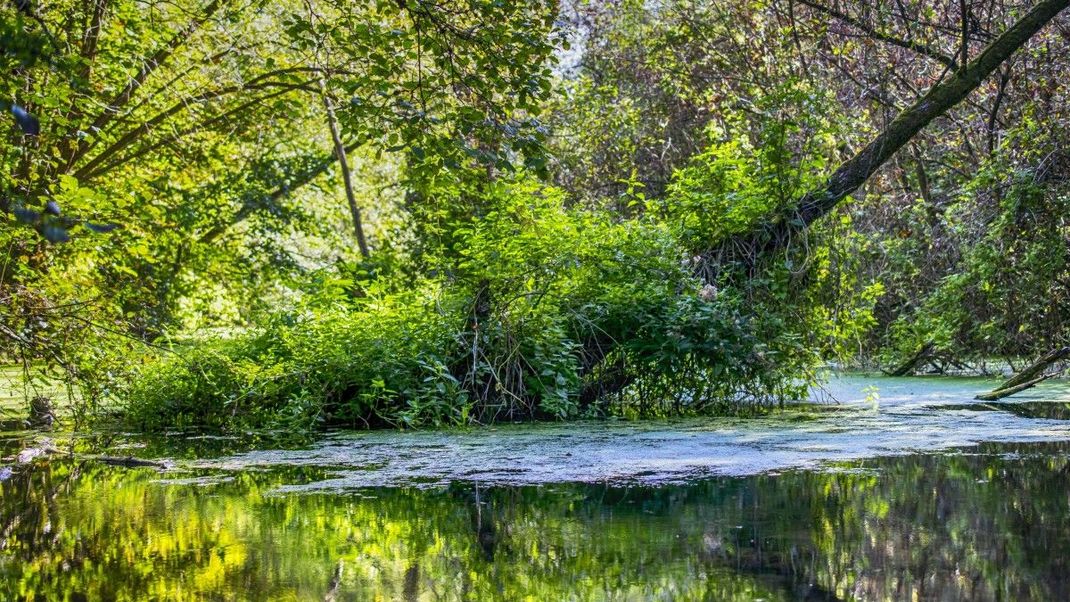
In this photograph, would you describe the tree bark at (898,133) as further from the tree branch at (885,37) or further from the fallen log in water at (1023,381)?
the fallen log in water at (1023,381)

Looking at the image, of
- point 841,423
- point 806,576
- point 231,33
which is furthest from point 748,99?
point 806,576

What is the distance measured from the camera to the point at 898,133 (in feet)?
30.6

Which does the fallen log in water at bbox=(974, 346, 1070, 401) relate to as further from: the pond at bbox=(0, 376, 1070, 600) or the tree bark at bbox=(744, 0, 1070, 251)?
the tree bark at bbox=(744, 0, 1070, 251)

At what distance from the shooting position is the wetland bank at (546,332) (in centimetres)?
372

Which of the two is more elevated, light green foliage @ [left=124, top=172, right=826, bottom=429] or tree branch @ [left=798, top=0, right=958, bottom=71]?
tree branch @ [left=798, top=0, right=958, bottom=71]

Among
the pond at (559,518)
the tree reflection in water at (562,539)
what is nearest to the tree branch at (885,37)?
the pond at (559,518)

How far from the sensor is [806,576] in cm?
328

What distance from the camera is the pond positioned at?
3266mm

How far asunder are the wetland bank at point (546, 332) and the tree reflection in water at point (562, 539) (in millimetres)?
21

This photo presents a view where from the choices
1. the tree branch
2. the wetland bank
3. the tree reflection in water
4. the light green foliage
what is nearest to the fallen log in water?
the wetland bank

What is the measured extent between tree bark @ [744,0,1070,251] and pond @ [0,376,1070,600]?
8.40ft

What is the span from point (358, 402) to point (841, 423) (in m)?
3.35

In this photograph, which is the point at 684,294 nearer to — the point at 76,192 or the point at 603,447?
the point at 603,447

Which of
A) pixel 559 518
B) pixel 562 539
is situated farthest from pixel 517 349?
pixel 562 539
